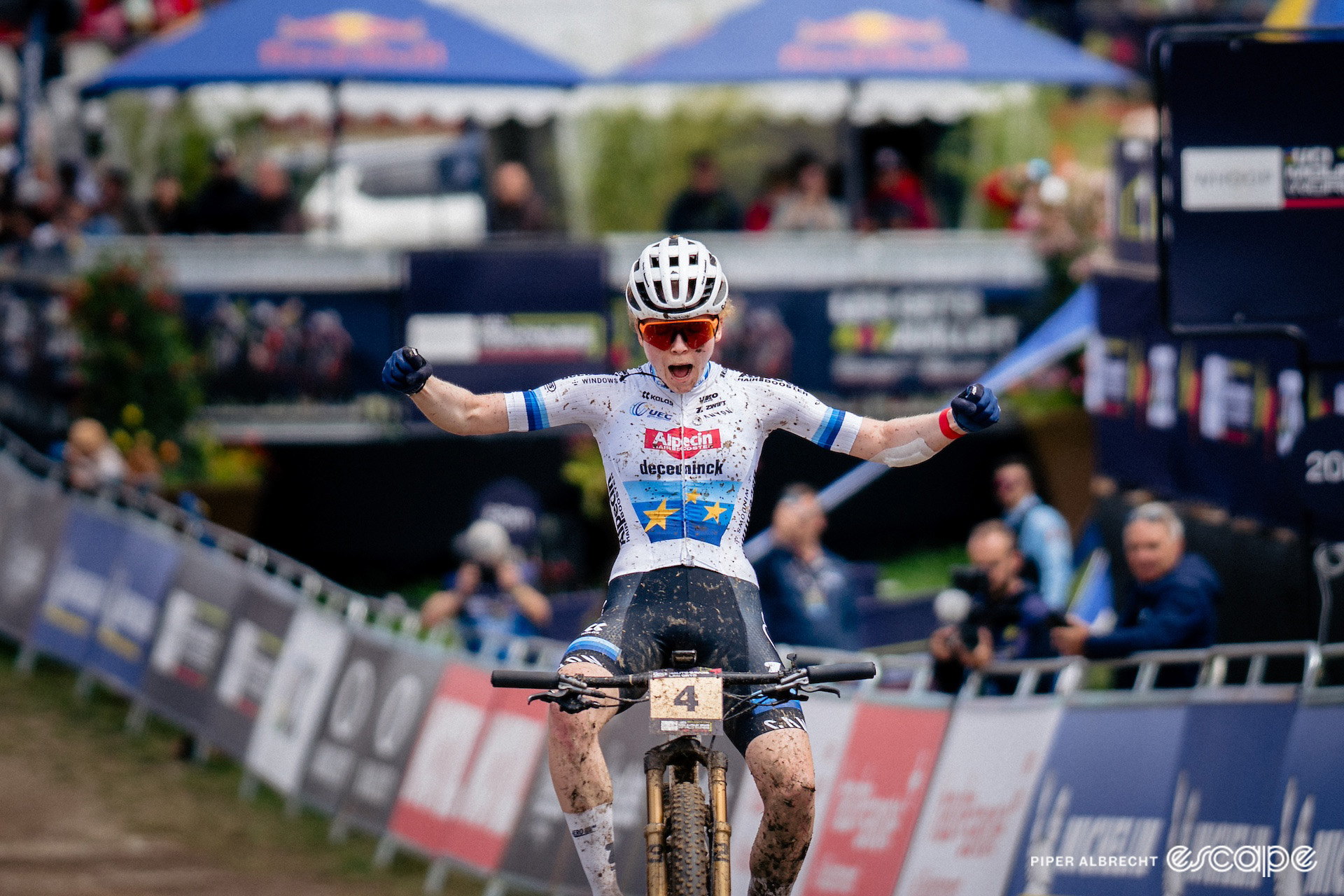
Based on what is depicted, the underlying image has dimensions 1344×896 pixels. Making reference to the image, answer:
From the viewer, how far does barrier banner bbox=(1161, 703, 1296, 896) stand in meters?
6.45

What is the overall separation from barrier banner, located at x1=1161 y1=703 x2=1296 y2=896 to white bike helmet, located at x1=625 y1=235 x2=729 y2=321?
2461mm

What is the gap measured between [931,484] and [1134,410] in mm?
4698

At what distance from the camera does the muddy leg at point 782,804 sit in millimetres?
5535

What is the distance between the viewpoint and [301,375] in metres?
15.3

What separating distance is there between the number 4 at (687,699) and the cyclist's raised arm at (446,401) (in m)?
1.05


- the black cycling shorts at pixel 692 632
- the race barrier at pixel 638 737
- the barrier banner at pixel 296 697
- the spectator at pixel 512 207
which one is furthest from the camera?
the spectator at pixel 512 207

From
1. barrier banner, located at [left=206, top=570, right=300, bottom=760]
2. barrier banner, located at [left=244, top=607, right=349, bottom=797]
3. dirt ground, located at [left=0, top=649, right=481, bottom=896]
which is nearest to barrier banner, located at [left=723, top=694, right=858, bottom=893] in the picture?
dirt ground, located at [left=0, top=649, right=481, bottom=896]

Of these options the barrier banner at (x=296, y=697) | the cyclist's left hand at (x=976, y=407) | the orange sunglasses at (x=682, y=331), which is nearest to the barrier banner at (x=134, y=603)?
the barrier banner at (x=296, y=697)

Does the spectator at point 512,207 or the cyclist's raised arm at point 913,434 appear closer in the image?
the cyclist's raised arm at point 913,434

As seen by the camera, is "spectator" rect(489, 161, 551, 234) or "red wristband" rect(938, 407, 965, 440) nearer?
"red wristband" rect(938, 407, 965, 440)

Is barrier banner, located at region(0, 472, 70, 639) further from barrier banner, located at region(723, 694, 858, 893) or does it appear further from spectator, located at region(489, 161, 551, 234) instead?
barrier banner, located at region(723, 694, 858, 893)

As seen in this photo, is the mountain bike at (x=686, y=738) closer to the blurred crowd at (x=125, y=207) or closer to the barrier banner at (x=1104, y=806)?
the barrier banner at (x=1104, y=806)

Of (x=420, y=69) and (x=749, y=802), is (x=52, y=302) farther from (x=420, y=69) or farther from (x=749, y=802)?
(x=749, y=802)

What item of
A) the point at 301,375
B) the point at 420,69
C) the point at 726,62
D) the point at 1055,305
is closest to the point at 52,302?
the point at 301,375
